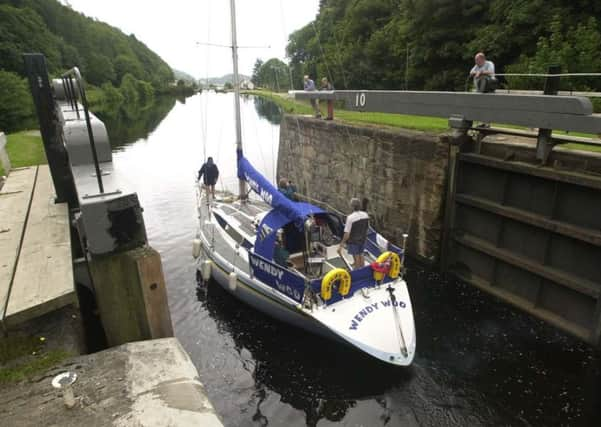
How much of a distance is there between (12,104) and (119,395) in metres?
39.1

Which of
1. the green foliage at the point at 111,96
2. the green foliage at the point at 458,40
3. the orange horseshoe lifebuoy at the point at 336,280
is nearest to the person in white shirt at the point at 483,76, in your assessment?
the green foliage at the point at 458,40

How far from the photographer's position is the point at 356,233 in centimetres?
874

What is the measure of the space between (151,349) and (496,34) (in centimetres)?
2507

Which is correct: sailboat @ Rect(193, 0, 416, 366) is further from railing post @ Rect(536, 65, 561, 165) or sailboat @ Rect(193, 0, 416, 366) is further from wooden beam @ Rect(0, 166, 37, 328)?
wooden beam @ Rect(0, 166, 37, 328)

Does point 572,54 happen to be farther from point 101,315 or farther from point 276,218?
point 101,315

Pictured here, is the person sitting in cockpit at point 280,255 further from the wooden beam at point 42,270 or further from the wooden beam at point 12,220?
the wooden beam at point 12,220

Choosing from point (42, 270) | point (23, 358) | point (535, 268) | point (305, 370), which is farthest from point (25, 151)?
point (535, 268)

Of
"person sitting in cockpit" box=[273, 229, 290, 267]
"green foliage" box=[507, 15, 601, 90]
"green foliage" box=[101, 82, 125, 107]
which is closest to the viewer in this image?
"person sitting in cockpit" box=[273, 229, 290, 267]

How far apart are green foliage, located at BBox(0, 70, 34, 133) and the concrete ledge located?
36176mm

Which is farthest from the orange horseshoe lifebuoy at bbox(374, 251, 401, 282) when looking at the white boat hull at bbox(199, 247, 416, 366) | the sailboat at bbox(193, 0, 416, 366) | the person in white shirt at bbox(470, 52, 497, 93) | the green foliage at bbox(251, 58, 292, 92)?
the green foliage at bbox(251, 58, 292, 92)

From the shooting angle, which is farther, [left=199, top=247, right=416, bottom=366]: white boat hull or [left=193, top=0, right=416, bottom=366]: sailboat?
[left=193, top=0, right=416, bottom=366]: sailboat

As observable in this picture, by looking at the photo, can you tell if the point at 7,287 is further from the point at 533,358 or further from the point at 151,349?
the point at 533,358

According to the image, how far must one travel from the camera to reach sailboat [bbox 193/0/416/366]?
7574 mm

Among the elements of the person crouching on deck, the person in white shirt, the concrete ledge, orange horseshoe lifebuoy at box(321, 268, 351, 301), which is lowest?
orange horseshoe lifebuoy at box(321, 268, 351, 301)
